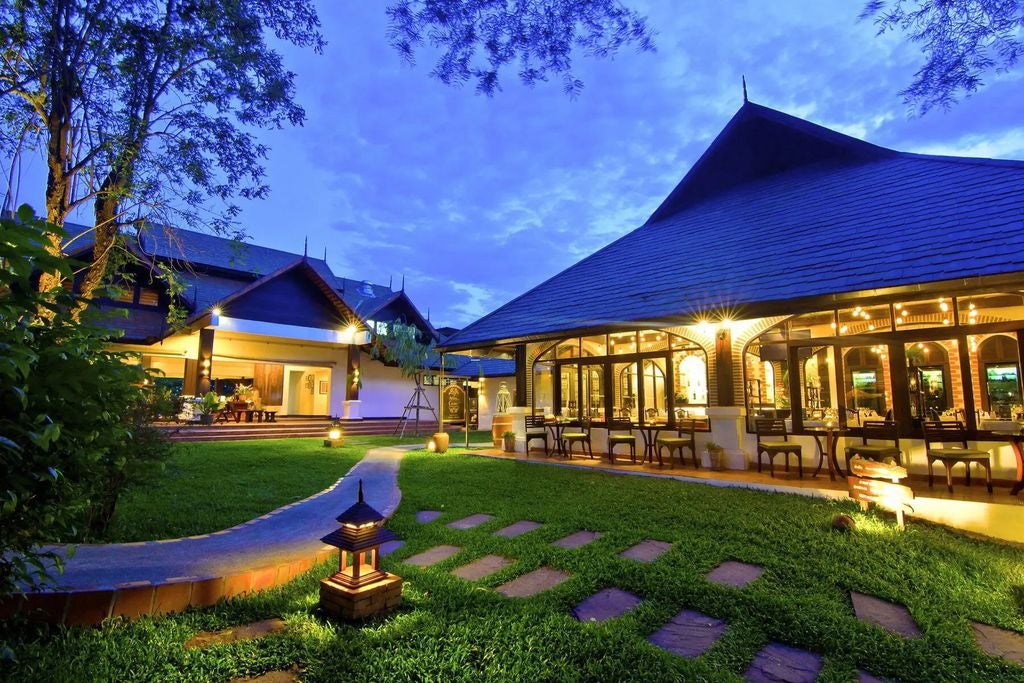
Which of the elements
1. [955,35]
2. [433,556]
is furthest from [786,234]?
[433,556]

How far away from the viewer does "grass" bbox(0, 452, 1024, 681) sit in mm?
2506

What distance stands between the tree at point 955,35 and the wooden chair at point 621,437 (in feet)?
21.5

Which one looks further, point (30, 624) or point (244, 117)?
point (244, 117)

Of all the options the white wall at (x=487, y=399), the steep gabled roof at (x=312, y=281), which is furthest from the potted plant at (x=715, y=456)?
the steep gabled roof at (x=312, y=281)

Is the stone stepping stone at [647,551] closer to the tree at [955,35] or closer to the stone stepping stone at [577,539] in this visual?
the stone stepping stone at [577,539]

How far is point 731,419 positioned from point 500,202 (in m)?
74.2

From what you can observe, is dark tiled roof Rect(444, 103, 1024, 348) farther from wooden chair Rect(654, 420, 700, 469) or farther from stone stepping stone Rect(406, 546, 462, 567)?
stone stepping stone Rect(406, 546, 462, 567)

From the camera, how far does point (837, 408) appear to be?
836 cm

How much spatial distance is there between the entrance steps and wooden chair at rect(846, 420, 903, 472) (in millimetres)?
13992

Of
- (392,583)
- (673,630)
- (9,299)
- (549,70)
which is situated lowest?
(673,630)

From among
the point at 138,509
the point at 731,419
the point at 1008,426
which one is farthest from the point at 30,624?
the point at 1008,426

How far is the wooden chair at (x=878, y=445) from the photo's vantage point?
6.68m

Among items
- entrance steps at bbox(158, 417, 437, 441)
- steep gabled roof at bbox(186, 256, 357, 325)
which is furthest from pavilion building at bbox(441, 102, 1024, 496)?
steep gabled roof at bbox(186, 256, 357, 325)

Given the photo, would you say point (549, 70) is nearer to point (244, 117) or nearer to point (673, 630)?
point (244, 117)
